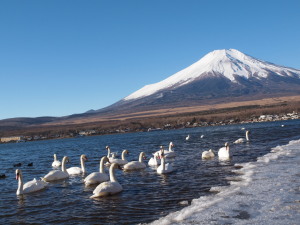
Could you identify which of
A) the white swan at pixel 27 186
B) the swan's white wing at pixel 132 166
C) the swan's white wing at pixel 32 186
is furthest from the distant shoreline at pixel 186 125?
the white swan at pixel 27 186

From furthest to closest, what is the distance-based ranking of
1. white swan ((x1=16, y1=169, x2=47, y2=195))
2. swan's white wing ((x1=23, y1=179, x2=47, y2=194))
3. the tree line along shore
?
the tree line along shore → swan's white wing ((x1=23, y1=179, x2=47, y2=194)) → white swan ((x1=16, y1=169, x2=47, y2=195))

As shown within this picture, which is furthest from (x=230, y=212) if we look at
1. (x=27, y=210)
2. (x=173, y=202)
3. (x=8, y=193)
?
(x=8, y=193)

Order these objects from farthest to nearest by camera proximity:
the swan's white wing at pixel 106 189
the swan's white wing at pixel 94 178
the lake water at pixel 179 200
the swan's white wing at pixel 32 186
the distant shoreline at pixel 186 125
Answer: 1. the distant shoreline at pixel 186 125
2. the swan's white wing at pixel 94 178
3. the swan's white wing at pixel 32 186
4. the swan's white wing at pixel 106 189
5. the lake water at pixel 179 200

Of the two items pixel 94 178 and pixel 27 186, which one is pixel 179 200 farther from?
pixel 27 186

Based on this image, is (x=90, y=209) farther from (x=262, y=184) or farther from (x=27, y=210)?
(x=262, y=184)

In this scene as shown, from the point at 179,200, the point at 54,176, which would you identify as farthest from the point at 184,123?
the point at 179,200

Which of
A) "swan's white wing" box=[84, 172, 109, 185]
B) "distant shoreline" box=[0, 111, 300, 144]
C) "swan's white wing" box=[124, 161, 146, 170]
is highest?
"swan's white wing" box=[84, 172, 109, 185]

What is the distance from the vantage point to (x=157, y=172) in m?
19.3

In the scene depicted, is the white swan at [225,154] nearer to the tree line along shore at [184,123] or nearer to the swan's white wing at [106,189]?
the swan's white wing at [106,189]

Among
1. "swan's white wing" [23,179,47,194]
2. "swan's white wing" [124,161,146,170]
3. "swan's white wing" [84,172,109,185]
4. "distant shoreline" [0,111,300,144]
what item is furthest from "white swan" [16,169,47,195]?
"distant shoreline" [0,111,300,144]

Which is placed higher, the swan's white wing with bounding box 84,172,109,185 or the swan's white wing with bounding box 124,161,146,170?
the swan's white wing with bounding box 84,172,109,185

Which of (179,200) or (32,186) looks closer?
(179,200)

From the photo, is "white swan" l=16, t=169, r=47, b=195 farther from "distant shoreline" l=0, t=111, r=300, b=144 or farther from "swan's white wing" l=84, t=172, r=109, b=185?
"distant shoreline" l=0, t=111, r=300, b=144

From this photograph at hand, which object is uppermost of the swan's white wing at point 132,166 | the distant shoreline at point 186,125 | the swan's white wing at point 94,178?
the swan's white wing at point 94,178
